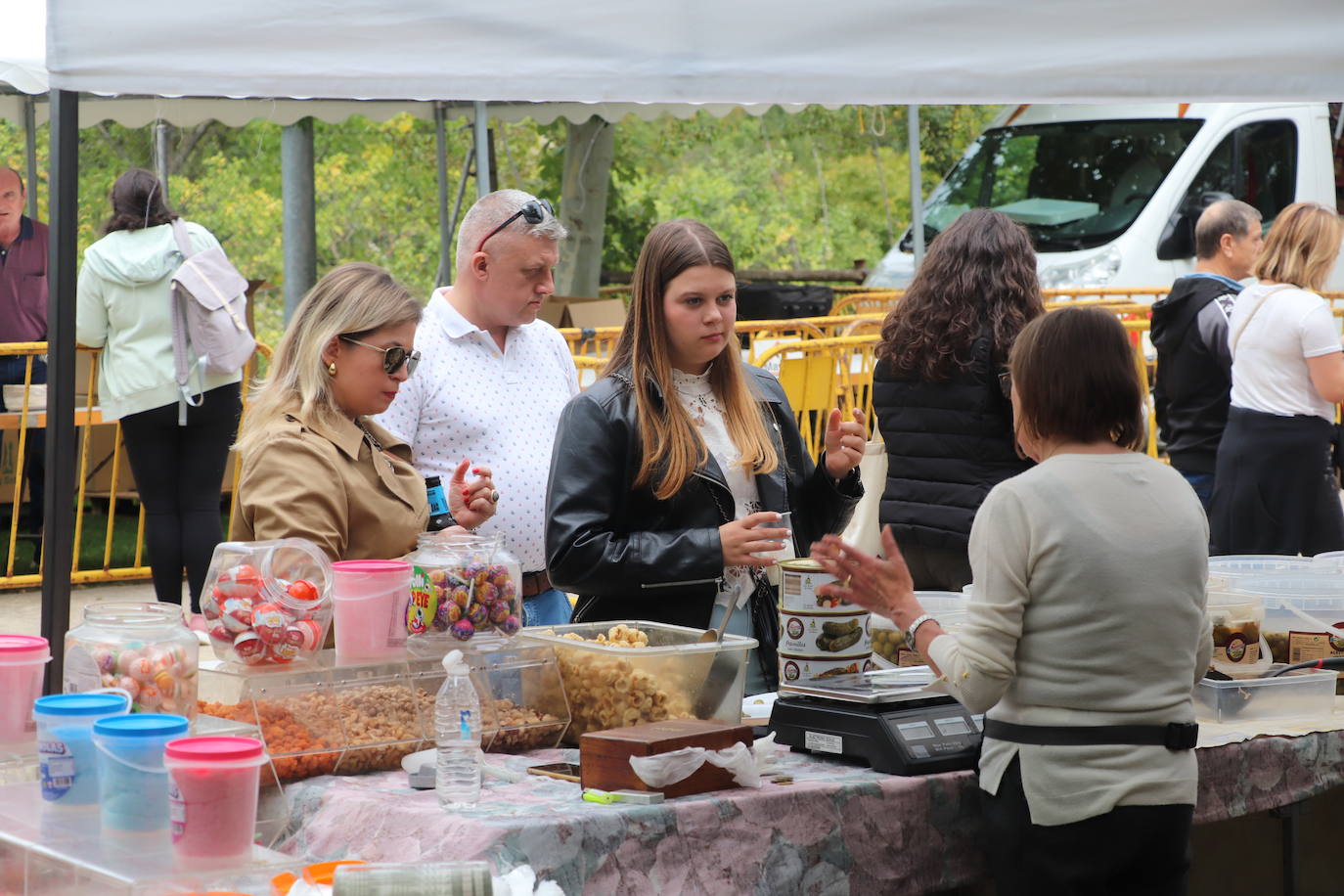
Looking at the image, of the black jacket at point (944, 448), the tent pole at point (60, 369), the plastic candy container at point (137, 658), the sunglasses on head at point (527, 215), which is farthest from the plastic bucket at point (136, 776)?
the black jacket at point (944, 448)

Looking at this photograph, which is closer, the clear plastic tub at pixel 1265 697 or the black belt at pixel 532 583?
the clear plastic tub at pixel 1265 697

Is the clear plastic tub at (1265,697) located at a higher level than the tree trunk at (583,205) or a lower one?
lower

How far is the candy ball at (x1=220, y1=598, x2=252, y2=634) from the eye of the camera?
270cm

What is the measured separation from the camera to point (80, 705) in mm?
2309

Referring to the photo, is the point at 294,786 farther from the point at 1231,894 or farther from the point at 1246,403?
the point at 1246,403

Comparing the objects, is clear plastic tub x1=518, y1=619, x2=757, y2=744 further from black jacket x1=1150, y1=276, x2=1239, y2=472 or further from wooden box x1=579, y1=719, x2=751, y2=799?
black jacket x1=1150, y1=276, x2=1239, y2=472

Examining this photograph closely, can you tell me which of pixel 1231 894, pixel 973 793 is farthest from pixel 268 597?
pixel 1231 894

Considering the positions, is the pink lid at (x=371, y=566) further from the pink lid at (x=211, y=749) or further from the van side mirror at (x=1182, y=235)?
the van side mirror at (x=1182, y=235)

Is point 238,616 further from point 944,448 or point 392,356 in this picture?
point 944,448

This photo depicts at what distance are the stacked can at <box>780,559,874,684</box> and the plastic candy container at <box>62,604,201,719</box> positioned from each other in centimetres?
115

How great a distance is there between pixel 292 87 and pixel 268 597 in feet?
3.05

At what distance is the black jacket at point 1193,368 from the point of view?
6398 mm

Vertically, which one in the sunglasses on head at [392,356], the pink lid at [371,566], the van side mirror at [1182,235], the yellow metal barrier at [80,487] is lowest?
the yellow metal barrier at [80,487]

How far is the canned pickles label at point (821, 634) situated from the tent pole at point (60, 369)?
1397mm
